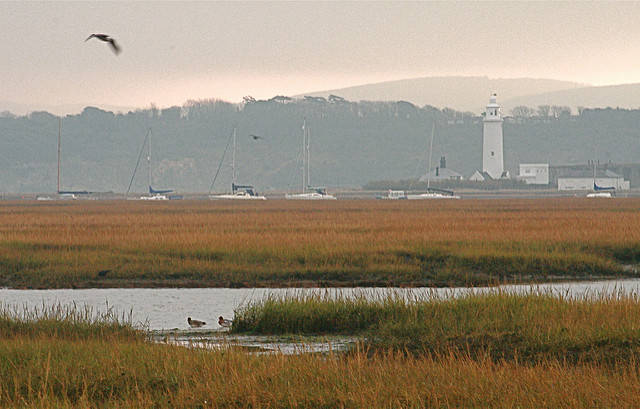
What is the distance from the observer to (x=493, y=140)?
179250 millimetres

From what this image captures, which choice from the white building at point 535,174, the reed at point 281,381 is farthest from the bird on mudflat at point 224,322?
the white building at point 535,174

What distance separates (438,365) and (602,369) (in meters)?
2.59

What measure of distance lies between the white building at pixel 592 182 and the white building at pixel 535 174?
4433 millimetres


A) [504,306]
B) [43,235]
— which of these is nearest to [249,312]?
[504,306]

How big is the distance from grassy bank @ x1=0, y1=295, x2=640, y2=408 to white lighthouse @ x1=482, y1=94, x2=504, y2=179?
6224 inches

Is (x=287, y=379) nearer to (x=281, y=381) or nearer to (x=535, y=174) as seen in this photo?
(x=281, y=381)

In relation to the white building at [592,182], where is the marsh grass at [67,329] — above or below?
below

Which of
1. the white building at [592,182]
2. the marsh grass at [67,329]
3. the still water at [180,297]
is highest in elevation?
the white building at [592,182]

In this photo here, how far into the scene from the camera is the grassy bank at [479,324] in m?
18.4

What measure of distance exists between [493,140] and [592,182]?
61.0ft

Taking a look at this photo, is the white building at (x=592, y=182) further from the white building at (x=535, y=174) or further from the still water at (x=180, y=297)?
the still water at (x=180, y=297)

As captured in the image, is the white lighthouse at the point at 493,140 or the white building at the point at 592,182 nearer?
the white lighthouse at the point at 493,140

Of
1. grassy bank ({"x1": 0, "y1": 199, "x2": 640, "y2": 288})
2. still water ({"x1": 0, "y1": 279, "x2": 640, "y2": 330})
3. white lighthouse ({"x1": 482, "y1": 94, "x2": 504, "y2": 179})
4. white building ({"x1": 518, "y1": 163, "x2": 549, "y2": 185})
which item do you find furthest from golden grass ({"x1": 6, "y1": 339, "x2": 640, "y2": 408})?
white building ({"x1": 518, "y1": 163, "x2": 549, "y2": 185})

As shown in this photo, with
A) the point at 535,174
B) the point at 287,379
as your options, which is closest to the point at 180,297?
the point at 287,379
